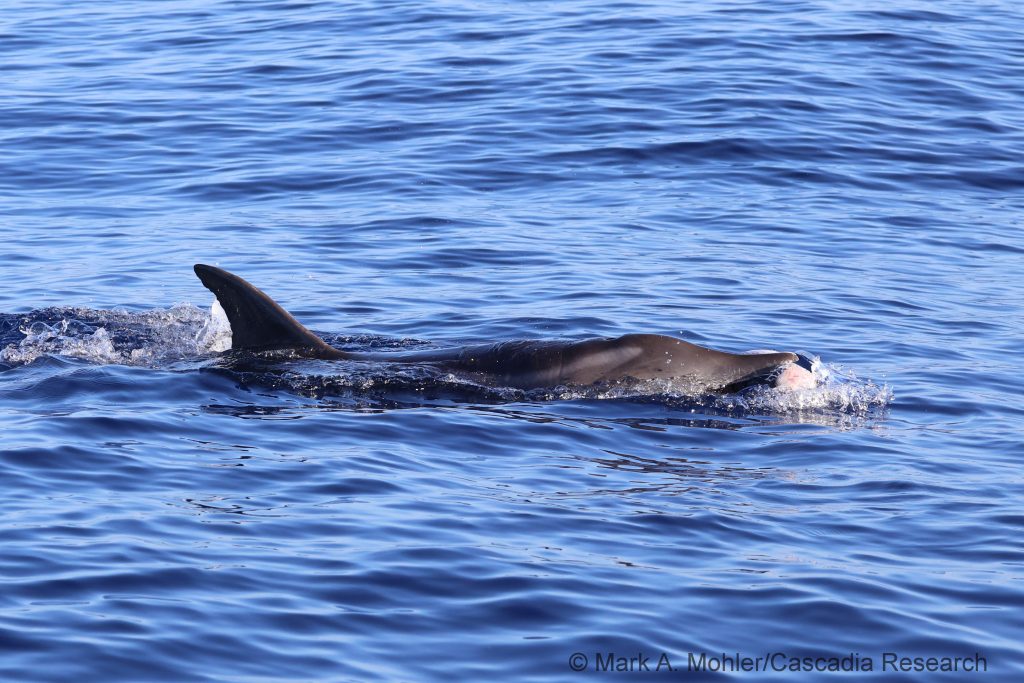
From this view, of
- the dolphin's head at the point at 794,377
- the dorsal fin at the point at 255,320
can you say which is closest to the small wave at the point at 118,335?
the dorsal fin at the point at 255,320

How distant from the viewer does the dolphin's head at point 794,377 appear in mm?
13156

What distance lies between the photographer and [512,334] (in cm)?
1540

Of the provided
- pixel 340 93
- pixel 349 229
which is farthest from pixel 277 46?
pixel 349 229

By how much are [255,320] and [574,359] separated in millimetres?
2747

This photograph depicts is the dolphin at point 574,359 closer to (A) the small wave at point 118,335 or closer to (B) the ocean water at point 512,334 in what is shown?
(B) the ocean water at point 512,334

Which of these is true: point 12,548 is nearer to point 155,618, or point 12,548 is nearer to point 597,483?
point 155,618

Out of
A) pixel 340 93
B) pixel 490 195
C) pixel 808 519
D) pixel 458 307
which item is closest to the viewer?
pixel 808 519

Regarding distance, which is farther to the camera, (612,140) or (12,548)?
(612,140)

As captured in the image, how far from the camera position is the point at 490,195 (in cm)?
2130

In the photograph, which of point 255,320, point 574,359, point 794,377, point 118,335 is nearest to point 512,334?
point 574,359

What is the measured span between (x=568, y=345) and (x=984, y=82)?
16318mm
